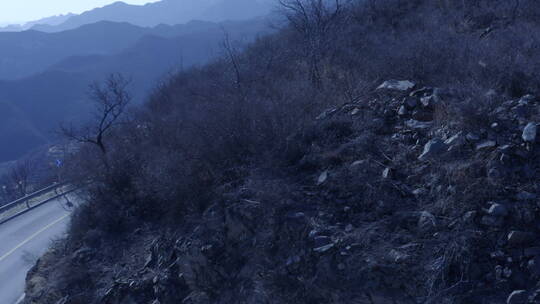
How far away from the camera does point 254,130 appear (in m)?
7.79

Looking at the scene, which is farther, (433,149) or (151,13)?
(151,13)

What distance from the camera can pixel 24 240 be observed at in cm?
1748

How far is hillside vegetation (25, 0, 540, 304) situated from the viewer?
448 centimetres

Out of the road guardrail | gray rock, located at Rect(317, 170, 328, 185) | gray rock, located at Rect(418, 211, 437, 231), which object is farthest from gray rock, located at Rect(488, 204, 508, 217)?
the road guardrail

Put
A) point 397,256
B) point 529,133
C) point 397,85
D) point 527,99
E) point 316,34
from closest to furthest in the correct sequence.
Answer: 1. point 397,256
2. point 529,133
3. point 527,99
4. point 397,85
5. point 316,34

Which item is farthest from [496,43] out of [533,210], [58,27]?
[58,27]

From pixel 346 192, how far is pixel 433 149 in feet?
3.81

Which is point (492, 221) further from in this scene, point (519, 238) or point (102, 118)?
point (102, 118)

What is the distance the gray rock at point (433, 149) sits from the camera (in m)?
5.48

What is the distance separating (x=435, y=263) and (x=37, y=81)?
3682 inches

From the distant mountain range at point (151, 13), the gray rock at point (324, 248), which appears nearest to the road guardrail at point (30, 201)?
the gray rock at point (324, 248)

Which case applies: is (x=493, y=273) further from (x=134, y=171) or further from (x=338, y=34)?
(x=338, y=34)

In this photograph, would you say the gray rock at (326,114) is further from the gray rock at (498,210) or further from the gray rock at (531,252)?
the gray rock at (531,252)

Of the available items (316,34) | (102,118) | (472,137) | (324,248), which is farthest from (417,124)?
(102,118)
